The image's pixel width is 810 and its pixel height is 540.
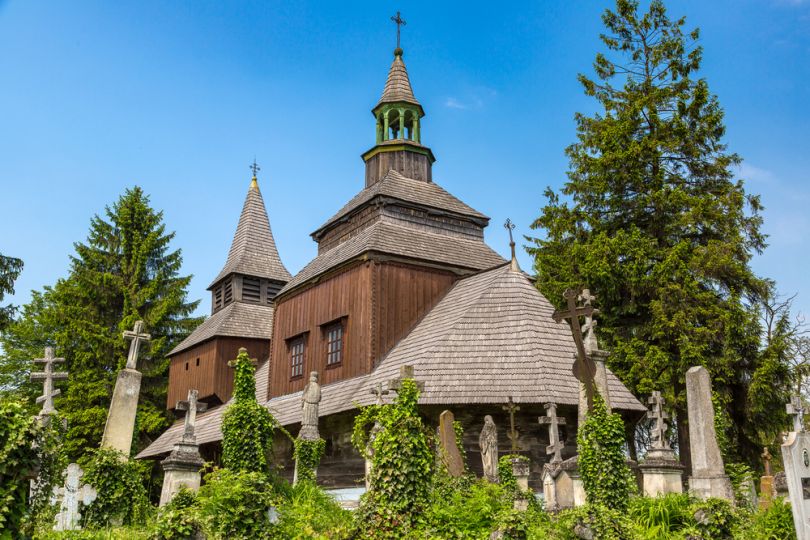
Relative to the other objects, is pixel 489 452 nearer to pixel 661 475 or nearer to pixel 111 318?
pixel 661 475

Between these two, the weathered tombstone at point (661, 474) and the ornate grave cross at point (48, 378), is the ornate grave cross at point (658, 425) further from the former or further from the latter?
the ornate grave cross at point (48, 378)

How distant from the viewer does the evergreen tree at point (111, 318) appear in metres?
30.5

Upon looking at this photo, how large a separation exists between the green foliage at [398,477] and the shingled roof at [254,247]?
23007 millimetres

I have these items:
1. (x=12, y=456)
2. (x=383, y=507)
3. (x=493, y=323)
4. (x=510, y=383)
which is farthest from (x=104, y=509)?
(x=493, y=323)

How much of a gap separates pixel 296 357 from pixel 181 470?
10.9 m

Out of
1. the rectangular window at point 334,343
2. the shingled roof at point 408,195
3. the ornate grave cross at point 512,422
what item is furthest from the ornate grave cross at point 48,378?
the shingled roof at point 408,195

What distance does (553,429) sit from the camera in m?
14.4

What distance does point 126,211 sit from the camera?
112 feet

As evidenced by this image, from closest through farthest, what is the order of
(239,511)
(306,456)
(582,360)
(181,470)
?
(239,511)
(582,360)
(181,470)
(306,456)

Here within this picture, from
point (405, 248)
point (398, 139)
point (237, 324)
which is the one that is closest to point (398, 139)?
point (398, 139)

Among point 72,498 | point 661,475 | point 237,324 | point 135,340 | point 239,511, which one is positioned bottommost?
point 72,498

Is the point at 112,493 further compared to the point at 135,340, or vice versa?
the point at 135,340

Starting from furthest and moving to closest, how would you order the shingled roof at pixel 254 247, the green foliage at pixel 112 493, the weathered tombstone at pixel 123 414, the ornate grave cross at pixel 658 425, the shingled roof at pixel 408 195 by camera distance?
the shingled roof at pixel 254 247 → the shingled roof at pixel 408 195 → the ornate grave cross at pixel 658 425 → the weathered tombstone at pixel 123 414 → the green foliage at pixel 112 493

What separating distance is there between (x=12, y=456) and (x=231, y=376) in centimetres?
2198
